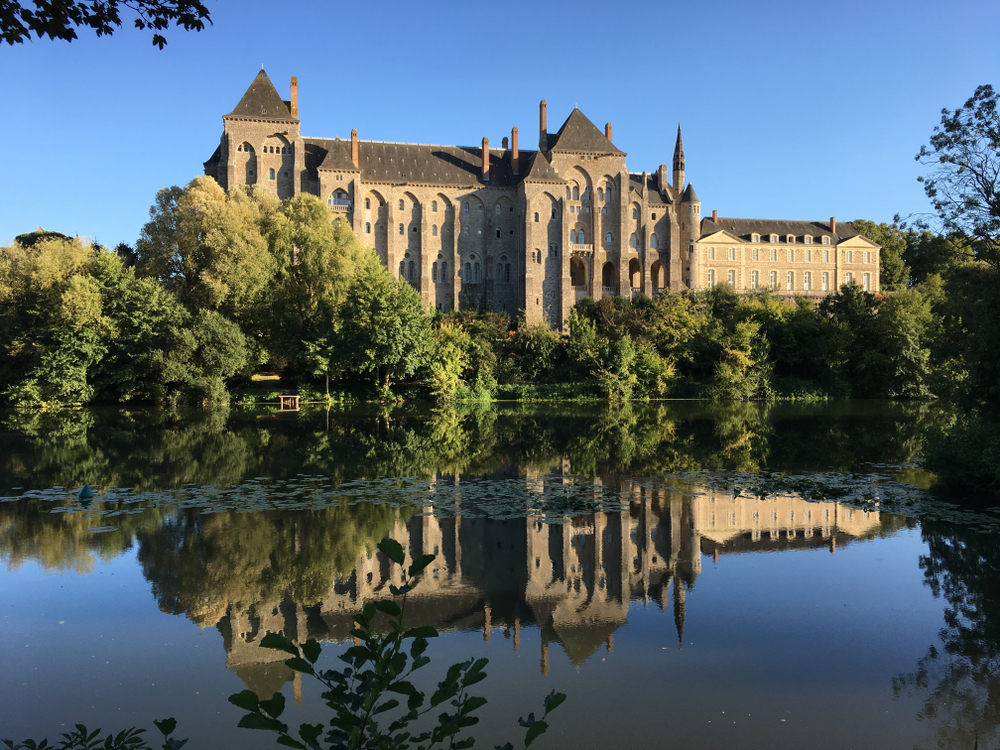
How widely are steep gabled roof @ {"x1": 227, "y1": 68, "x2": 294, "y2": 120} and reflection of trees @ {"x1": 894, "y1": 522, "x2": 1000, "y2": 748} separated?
173 feet

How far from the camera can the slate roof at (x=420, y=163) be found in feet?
183

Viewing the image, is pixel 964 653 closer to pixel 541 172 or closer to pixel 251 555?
pixel 251 555

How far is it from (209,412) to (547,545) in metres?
23.6

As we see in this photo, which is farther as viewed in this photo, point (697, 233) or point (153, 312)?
point (697, 233)

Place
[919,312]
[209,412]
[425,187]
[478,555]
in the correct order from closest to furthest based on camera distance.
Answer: [478,555], [209,412], [919,312], [425,187]

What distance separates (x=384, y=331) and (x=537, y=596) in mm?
27280

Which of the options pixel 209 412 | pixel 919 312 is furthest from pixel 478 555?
pixel 919 312

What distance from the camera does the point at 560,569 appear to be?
27.5ft

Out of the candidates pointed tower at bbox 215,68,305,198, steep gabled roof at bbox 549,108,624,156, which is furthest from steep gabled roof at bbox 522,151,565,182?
pointed tower at bbox 215,68,305,198

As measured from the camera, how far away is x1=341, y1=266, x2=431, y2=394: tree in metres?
33.9

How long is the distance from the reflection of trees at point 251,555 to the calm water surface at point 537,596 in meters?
0.04

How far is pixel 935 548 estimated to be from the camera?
925 centimetres

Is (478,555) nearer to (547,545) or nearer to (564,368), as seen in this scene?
(547,545)

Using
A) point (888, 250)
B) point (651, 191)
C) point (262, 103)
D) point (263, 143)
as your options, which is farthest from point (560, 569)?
point (888, 250)
